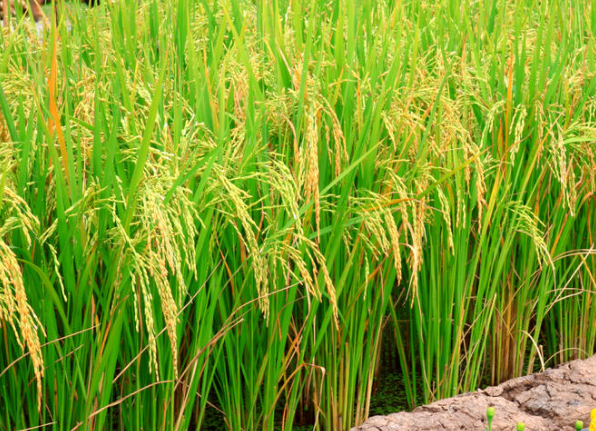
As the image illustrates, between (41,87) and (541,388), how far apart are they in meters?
1.53

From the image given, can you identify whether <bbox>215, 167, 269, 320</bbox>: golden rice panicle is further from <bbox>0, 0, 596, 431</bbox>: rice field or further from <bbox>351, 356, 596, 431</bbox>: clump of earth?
<bbox>351, 356, 596, 431</bbox>: clump of earth

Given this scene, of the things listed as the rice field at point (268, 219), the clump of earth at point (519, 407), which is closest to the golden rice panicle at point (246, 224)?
the rice field at point (268, 219)

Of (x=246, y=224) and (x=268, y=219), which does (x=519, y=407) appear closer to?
(x=268, y=219)

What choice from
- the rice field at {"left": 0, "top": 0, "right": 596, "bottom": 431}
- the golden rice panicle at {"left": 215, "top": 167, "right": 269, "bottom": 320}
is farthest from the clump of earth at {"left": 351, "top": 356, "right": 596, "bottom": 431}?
the golden rice panicle at {"left": 215, "top": 167, "right": 269, "bottom": 320}

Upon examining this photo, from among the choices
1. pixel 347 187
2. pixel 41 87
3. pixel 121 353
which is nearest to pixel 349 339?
pixel 347 187

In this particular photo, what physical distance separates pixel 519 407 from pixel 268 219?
3.07ft

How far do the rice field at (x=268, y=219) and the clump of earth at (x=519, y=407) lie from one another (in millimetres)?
106

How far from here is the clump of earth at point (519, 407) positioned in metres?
2.02

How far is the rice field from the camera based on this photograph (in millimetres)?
1525

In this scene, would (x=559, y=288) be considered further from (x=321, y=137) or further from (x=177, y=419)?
(x=177, y=419)

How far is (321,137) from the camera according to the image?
6.34 feet

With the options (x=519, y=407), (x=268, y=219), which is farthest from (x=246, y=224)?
(x=519, y=407)

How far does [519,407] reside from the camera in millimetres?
2186

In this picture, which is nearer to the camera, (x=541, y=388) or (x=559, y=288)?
(x=541, y=388)
